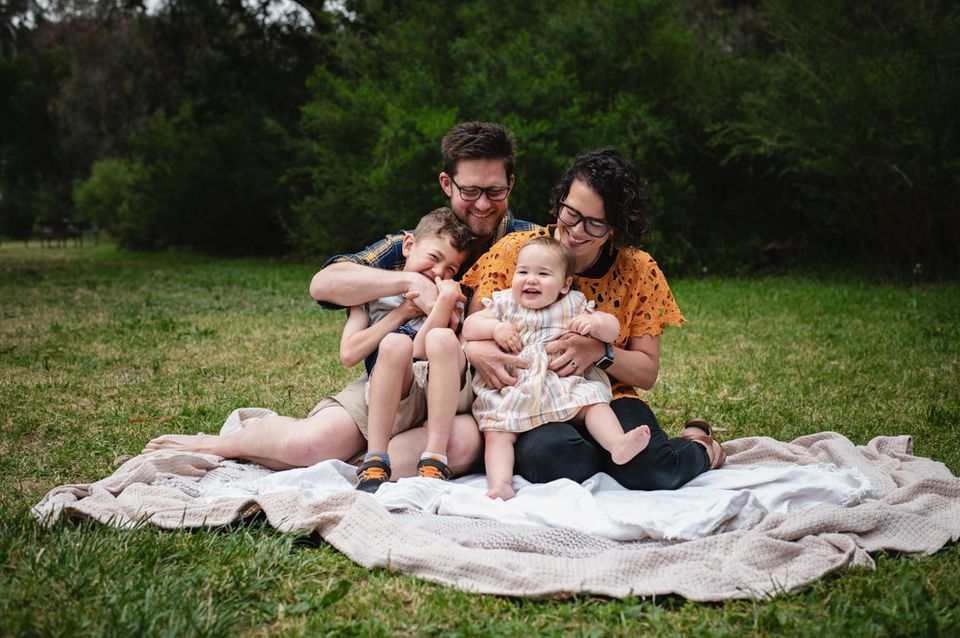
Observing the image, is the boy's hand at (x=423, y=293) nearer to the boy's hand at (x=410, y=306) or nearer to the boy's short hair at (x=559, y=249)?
the boy's hand at (x=410, y=306)

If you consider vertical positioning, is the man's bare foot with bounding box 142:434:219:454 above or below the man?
below

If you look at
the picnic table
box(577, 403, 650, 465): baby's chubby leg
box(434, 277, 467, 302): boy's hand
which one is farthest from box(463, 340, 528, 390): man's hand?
the picnic table

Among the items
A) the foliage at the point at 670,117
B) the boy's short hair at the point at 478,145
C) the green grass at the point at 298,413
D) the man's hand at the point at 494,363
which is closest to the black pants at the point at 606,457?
the man's hand at the point at 494,363

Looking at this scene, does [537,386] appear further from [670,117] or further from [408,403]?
[670,117]

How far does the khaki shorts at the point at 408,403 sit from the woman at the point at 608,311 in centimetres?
20

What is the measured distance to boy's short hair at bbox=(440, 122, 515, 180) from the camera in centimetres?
353

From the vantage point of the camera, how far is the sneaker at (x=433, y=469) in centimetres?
323

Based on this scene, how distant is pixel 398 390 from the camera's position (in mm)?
3355

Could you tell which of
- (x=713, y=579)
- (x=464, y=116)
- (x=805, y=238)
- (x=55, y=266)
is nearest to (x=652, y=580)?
(x=713, y=579)

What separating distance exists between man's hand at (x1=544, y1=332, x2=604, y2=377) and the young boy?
0.40 m

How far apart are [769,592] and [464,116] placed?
32.8 feet

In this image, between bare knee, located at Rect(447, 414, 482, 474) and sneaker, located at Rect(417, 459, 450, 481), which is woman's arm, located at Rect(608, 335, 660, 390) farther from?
sneaker, located at Rect(417, 459, 450, 481)

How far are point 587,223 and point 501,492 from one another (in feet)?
3.60

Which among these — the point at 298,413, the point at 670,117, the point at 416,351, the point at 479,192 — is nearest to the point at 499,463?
the point at 416,351
